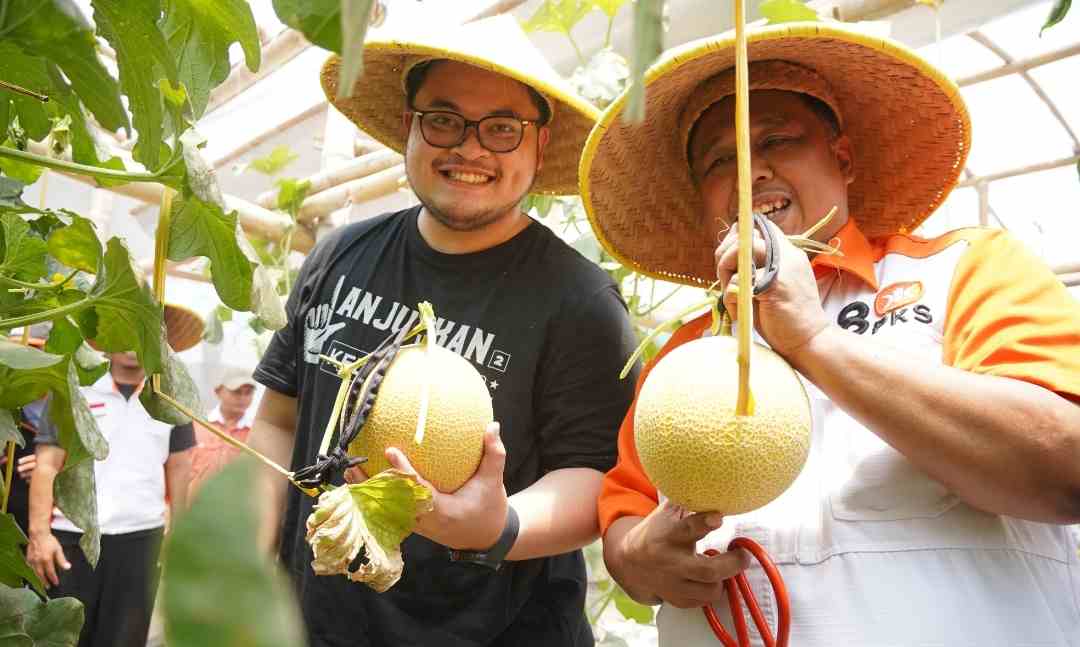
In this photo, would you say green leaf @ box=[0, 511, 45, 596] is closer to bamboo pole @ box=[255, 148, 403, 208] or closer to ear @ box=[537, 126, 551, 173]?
ear @ box=[537, 126, 551, 173]

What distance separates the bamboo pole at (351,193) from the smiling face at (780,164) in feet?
5.57

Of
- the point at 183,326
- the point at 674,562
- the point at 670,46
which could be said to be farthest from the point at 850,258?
the point at 183,326

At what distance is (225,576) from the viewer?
0.64ft

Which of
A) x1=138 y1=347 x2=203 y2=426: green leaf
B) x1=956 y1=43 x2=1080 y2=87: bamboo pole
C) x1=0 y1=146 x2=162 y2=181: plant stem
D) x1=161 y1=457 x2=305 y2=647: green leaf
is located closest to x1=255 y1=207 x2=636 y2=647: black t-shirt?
x1=138 y1=347 x2=203 y2=426: green leaf

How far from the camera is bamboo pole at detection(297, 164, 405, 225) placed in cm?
299

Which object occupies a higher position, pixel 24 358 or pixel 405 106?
pixel 405 106

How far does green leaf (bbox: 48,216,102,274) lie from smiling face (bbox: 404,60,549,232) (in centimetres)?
58

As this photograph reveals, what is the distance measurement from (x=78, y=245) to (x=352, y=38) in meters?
0.76

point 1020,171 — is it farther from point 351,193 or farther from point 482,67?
point 482,67

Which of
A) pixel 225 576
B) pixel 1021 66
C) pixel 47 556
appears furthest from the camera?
pixel 1021 66

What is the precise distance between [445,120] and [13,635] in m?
0.96

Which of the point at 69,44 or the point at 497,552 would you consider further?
the point at 497,552

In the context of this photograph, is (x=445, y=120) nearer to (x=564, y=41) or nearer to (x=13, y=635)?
(x=13, y=635)

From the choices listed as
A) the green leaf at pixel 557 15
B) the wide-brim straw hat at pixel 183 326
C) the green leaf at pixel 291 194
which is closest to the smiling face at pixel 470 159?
the green leaf at pixel 557 15
